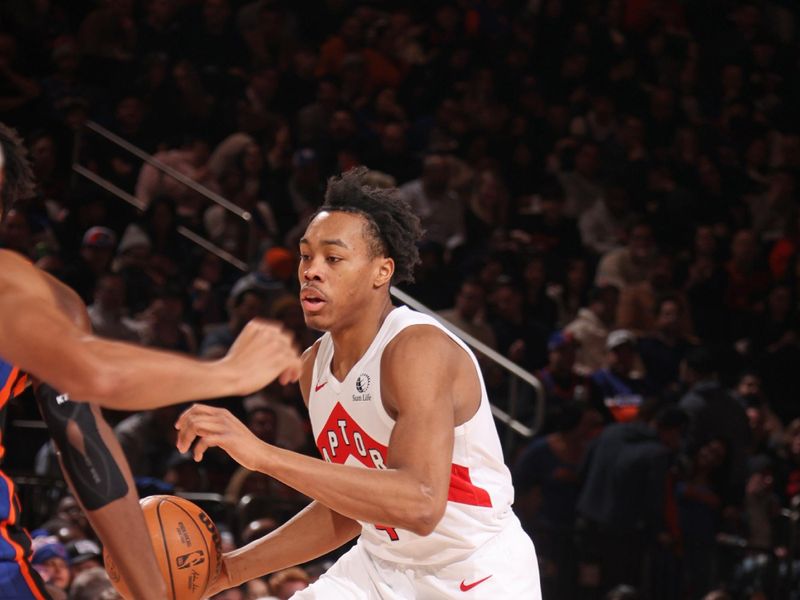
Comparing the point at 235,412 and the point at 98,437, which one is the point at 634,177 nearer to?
the point at 235,412

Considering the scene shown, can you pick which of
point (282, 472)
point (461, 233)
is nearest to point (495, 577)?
point (282, 472)

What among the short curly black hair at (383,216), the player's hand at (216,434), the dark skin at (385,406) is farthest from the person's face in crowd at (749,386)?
the player's hand at (216,434)

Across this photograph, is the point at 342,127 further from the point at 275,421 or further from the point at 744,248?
the point at 275,421

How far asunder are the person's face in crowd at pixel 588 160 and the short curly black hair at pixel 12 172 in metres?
9.37

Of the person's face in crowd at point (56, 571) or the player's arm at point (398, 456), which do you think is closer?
the player's arm at point (398, 456)

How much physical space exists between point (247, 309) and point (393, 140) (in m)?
3.14

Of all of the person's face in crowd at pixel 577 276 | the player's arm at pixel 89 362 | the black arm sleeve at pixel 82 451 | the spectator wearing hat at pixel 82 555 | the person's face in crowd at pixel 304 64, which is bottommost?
the spectator wearing hat at pixel 82 555

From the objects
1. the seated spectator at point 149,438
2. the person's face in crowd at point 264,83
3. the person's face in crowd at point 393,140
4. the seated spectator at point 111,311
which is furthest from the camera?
the person's face in crowd at point 264,83

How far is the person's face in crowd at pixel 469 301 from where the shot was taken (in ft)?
31.2

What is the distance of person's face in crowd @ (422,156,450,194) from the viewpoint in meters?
11.0

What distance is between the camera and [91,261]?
359 inches

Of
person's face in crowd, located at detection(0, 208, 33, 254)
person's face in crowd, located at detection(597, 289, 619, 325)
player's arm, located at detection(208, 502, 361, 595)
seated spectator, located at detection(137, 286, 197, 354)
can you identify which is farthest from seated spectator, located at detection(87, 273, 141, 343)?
player's arm, located at detection(208, 502, 361, 595)

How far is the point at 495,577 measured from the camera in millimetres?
3779

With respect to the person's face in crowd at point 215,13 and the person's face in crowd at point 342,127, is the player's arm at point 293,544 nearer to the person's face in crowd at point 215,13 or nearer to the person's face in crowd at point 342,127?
the person's face in crowd at point 342,127
